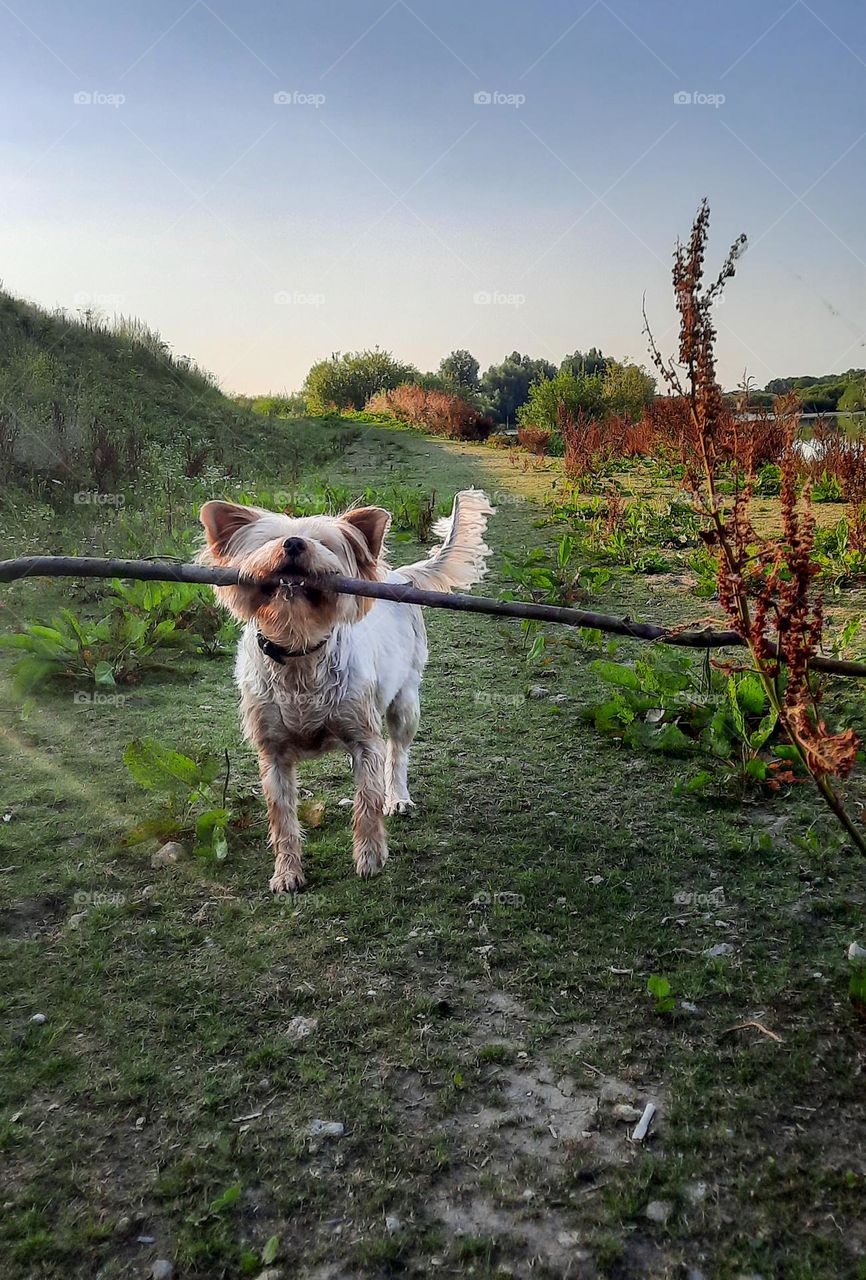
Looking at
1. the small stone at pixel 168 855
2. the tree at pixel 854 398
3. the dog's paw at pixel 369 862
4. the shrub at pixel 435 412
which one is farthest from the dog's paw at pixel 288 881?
the shrub at pixel 435 412

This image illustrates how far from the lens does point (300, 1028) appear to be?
301 centimetres

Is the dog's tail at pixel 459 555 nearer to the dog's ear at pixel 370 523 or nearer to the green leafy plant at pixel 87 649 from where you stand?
the dog's ear at pixel 370 523

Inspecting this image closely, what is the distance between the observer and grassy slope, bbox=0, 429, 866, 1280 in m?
2.22

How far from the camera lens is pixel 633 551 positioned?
10320 millimetres

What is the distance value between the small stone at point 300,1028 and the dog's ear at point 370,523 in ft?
6.60

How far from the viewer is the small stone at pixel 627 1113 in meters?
2.55

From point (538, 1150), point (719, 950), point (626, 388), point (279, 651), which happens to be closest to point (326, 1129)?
point (538, 1150)

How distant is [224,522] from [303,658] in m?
0.71

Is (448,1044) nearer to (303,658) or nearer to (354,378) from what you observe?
(303,658)

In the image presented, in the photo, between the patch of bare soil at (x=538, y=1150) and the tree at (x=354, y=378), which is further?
the tree at (x=354, y=378)

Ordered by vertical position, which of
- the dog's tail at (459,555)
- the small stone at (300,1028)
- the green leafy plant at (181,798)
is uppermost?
the dog's tail at (459,555)

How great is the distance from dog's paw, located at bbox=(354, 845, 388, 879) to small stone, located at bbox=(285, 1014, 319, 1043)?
3.33 feet

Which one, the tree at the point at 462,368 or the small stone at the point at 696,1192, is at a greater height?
the tree at the point at 462,368

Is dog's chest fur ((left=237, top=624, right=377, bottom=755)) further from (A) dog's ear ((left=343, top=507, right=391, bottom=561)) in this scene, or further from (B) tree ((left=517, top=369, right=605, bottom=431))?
(B) tree ((left=517, top=369, right=605, bottom=431))
